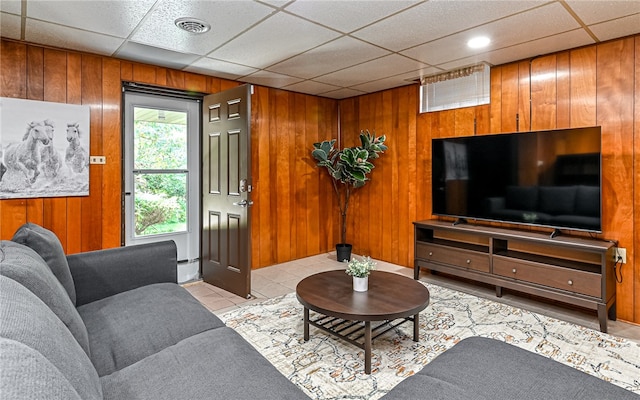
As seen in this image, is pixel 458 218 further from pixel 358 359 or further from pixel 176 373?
pixel 176 373

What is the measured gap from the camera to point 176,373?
4.49ft

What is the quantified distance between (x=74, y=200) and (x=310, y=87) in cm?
305

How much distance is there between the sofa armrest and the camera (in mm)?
2234

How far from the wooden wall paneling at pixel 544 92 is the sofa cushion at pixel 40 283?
4018 millimetres

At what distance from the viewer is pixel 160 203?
4242 mm

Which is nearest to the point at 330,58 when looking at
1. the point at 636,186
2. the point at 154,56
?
the point at 154,56

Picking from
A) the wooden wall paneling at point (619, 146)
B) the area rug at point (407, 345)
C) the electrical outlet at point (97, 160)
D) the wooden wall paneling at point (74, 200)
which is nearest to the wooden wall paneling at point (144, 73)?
the wooden wall paneling at point (74, 200)

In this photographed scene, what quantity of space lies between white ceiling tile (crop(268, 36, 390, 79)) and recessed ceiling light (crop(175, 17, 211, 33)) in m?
1.01

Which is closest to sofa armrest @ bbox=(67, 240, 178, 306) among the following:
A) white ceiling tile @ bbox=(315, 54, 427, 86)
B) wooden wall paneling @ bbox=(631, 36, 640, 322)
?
white ceiling tile @ bbox=(315, 54, 427, 86)

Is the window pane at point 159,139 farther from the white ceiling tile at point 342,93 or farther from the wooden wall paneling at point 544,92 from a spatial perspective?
the wooden wall paneling at point 544,92

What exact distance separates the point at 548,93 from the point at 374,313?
285 cm

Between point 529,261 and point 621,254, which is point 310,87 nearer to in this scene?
point 529,261

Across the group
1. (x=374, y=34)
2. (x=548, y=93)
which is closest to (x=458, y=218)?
(x=548, y=93)

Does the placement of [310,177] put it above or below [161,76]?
below
